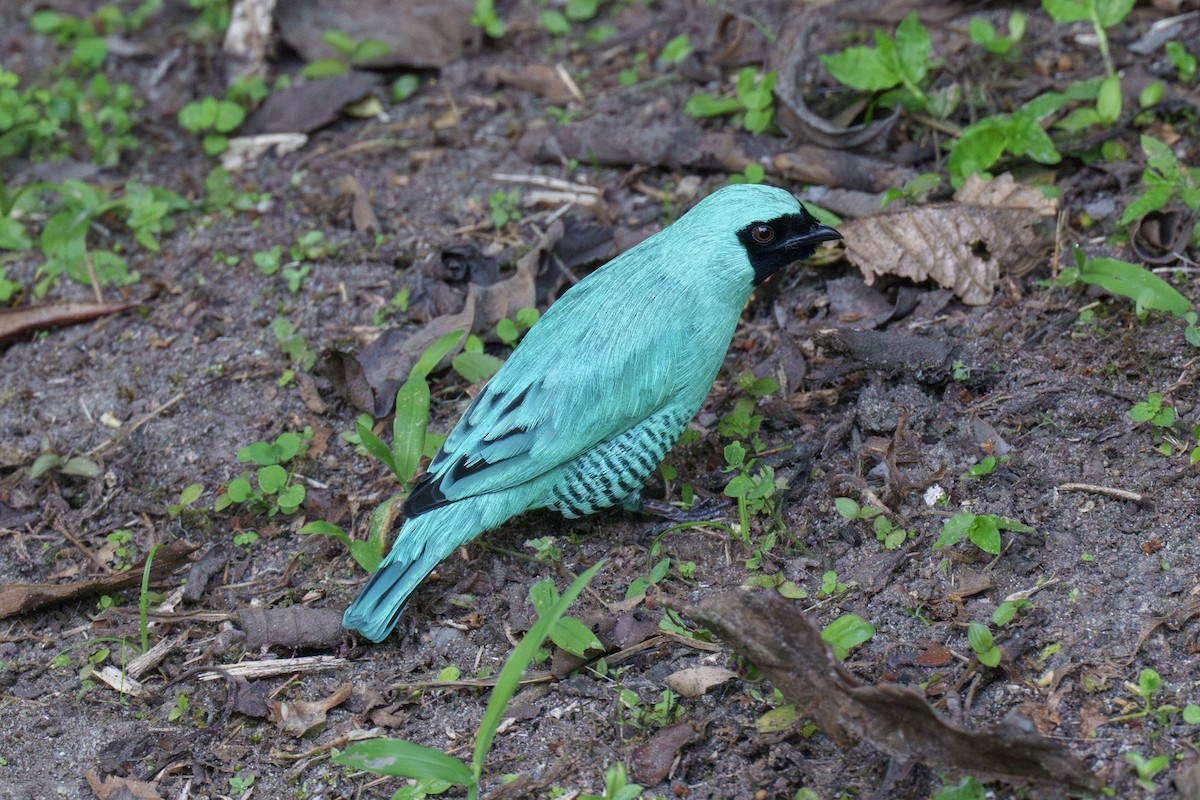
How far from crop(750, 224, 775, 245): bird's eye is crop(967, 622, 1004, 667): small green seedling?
5.31ft

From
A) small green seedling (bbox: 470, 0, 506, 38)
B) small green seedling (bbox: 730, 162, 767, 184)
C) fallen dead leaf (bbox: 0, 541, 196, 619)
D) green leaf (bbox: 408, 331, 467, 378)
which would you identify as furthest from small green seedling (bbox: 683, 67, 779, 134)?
fallen dead leaf (bbox: 0, 541, 196, 619)

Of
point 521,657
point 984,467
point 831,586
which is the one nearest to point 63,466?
point 521,657

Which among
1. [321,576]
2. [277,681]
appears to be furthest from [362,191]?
[277,681]

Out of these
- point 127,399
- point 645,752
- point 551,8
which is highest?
point 551,8

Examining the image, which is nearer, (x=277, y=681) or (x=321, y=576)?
(x=277, y=681)

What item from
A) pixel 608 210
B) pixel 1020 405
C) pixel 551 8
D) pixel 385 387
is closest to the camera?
pixel 1020 405

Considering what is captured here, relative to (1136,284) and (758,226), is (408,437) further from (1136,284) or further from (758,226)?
(1136,284)

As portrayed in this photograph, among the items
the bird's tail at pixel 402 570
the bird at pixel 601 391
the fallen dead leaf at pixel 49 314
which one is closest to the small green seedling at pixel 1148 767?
the bird at pixel 601 391

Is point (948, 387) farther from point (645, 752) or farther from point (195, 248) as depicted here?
point (195, 248)

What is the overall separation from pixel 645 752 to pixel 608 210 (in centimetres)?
312

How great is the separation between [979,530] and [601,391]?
4.48 feet

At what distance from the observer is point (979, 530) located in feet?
12.9

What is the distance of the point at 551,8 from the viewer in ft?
24.3

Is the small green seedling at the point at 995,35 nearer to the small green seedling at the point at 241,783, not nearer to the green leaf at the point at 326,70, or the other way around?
the green leaf at the point at 326,70
